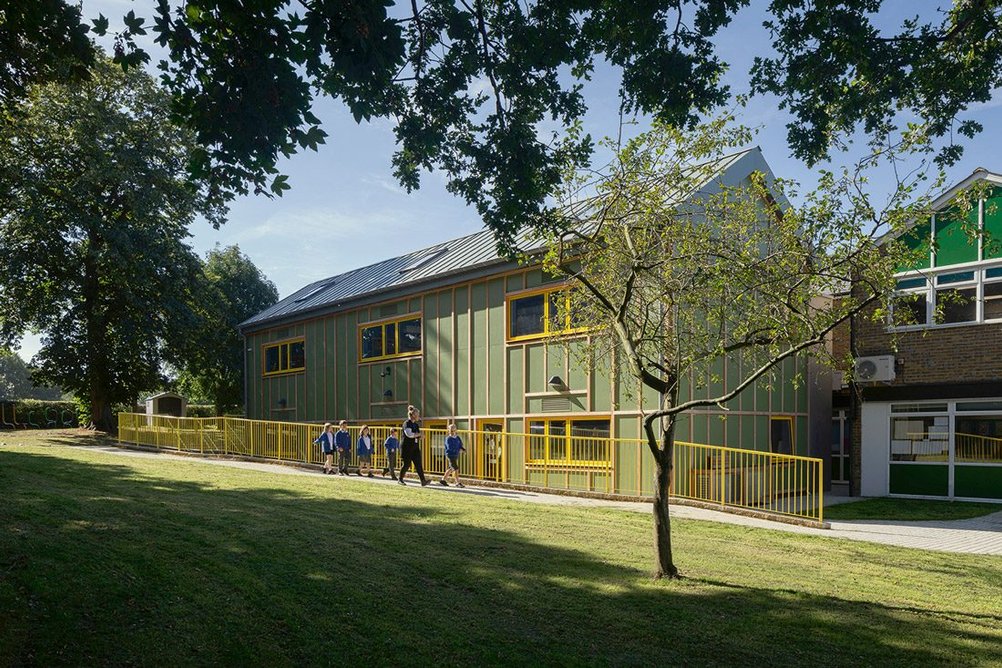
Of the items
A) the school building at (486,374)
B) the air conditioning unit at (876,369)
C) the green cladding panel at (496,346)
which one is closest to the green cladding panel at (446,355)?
the school building at (486,374)

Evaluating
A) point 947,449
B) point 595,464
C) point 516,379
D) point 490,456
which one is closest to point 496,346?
point 516,379

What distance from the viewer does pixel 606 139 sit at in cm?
873

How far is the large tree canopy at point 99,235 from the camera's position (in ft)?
91.6

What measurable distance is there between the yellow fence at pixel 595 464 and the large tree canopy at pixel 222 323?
10567 mm

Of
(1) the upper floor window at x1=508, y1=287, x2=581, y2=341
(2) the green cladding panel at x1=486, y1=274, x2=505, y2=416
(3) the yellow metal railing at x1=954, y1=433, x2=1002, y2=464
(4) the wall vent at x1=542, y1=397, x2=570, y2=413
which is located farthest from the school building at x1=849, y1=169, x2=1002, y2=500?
(2) the green cladding panel at x1=486, y1=274, x2=505, y2=416

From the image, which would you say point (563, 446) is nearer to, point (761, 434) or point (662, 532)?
point (761, 434)

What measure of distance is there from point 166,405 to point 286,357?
185 inches

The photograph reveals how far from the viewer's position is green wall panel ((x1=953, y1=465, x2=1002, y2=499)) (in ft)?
60.3

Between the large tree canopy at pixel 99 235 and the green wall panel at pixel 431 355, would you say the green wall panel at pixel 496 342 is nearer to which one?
the green wall panel at pixel 431 355

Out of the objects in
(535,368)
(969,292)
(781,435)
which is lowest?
(781,435)

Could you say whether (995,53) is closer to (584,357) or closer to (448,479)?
(584,357)

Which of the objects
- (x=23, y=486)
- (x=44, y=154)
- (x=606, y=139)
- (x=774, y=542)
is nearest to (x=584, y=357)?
(x=606, y=139)

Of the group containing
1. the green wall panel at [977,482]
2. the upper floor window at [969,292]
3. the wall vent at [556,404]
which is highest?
the upper floor window at [969,292]

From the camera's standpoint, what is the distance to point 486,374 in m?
20.4
